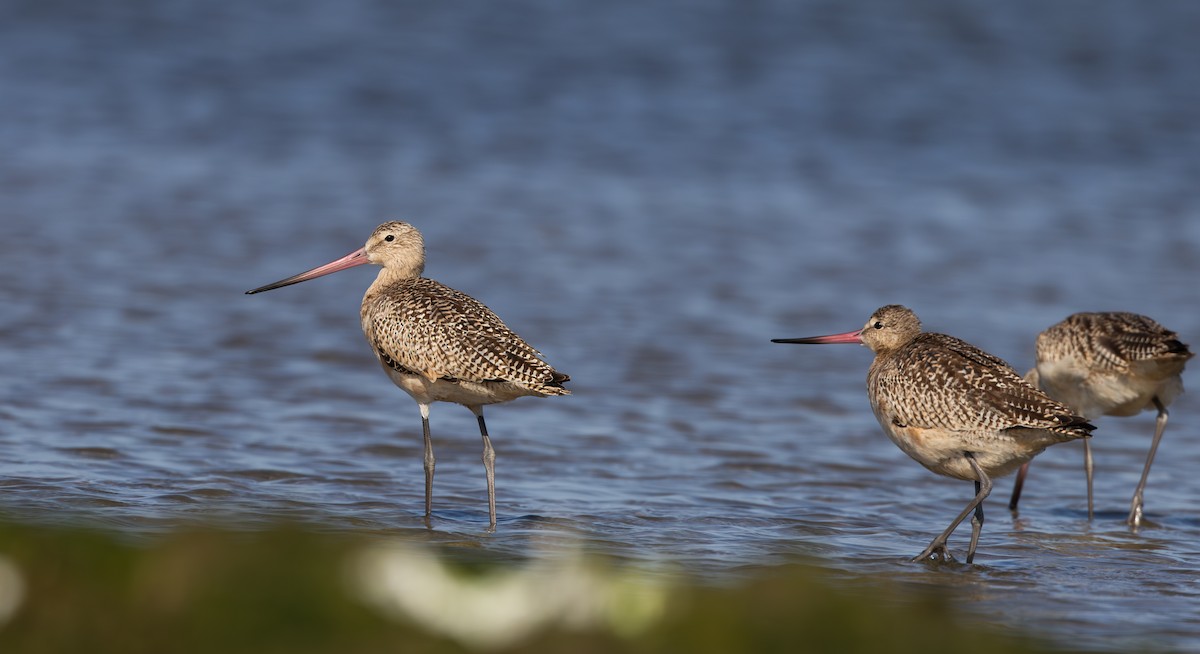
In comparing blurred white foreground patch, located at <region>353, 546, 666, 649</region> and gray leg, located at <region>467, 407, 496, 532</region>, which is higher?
gray leg, located at <region>467, 407, 496, 532</region>

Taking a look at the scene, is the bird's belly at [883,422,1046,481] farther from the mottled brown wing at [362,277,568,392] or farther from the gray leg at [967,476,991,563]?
the mottled brown wing at [362,277,568,392]

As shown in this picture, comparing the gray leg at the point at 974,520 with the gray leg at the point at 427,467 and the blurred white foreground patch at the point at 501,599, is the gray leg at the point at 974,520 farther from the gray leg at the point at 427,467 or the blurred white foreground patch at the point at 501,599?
the blurred white foreground patch at the point at 501,599

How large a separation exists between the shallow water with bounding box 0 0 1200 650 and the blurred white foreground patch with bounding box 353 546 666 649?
0.39 meters

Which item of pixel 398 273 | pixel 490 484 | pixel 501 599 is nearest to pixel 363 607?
pixel 501 599

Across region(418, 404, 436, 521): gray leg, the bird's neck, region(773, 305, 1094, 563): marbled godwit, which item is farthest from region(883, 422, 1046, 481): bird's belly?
the bird's neck

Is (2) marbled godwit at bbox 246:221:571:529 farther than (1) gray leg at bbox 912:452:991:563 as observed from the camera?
Yes

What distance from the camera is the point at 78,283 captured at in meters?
10.8

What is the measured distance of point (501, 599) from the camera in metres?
2.61

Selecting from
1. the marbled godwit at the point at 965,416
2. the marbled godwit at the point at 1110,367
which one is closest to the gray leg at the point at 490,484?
the marbled godwit at the point at 965,416

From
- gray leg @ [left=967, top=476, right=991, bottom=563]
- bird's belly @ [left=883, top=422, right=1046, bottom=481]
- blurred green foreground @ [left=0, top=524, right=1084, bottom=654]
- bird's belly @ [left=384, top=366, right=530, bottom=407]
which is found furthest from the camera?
bird's belly @ [left=384, top=366, right=530, bottom=407]

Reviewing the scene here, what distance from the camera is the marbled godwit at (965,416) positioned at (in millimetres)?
6422

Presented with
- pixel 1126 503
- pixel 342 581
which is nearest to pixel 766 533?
pixel 1126 503

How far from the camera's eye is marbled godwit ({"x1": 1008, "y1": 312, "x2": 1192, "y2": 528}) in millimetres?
7898

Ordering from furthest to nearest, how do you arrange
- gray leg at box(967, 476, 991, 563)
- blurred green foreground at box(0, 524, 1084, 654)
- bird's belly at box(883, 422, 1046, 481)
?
gray leg at box(967, 476, 991, 563) < bird's belly at box(883, 422, 1046, 481) < blurred green foreground at box(0, 524, 1084, 654)
